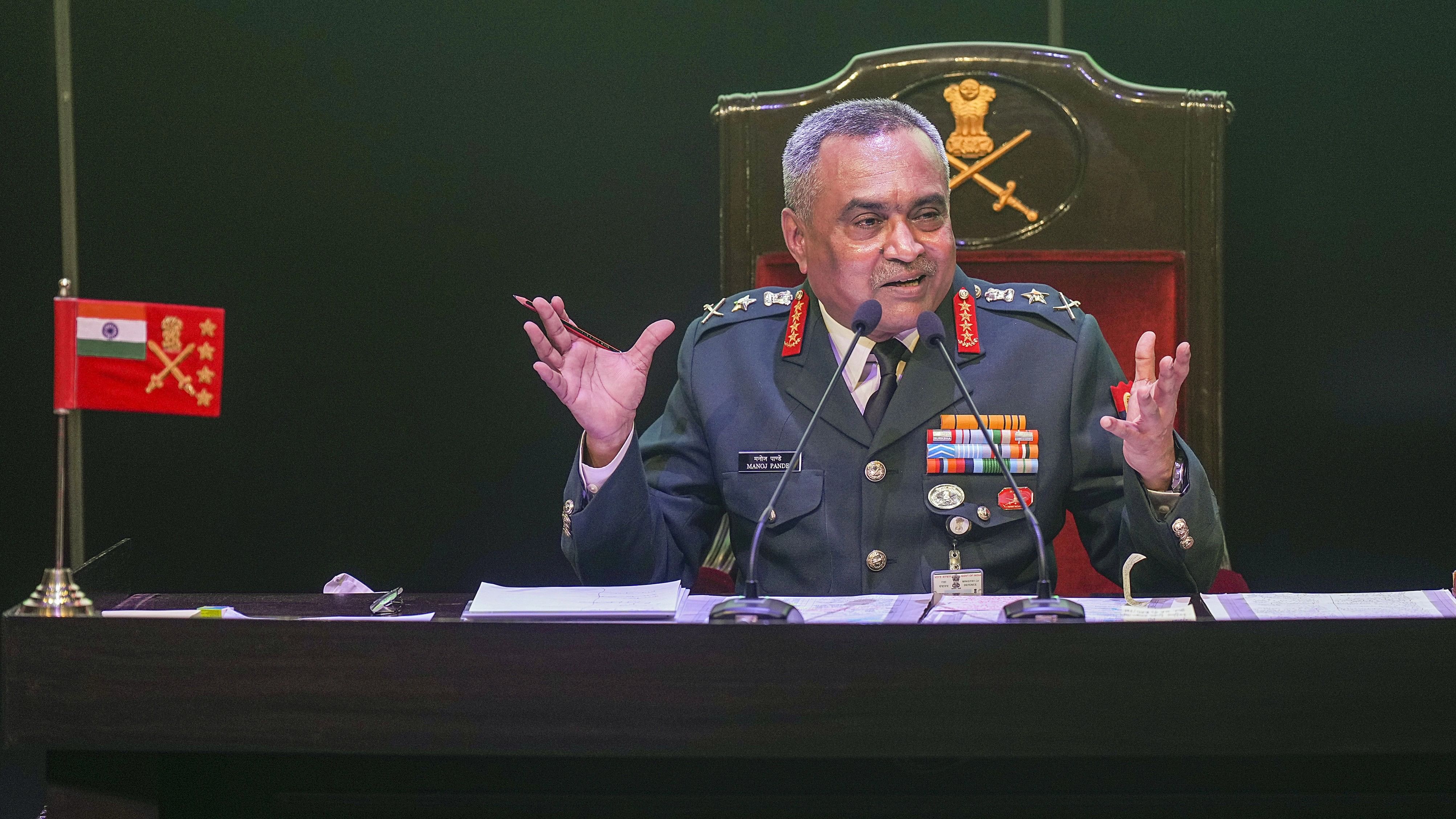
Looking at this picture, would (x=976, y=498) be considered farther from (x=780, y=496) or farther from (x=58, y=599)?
(x=58, y=599)

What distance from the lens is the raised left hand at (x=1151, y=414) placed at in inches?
58.6

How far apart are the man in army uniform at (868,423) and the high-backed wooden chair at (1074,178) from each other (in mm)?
382

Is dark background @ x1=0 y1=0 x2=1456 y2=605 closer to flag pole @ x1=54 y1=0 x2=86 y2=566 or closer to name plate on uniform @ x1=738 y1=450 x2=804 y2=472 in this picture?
flag pole @ x1=54 y1=0 x2=86 y2=566

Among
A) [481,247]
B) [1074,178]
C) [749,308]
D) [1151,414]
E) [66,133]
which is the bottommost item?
[1151,414]

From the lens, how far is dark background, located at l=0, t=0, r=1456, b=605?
2.74 m

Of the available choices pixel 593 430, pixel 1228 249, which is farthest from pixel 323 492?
pixel 1228 249

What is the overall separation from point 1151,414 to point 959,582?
0.32 meters

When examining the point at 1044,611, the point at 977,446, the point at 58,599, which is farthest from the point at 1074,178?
the point at 58,599

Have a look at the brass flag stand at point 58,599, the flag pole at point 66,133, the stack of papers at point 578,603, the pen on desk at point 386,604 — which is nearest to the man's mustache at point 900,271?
the stack of papers at point 578,603

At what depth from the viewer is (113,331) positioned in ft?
4.72

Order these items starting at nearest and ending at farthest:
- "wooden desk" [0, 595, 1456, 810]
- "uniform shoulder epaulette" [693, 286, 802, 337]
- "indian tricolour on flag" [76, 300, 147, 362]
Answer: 1. "wooden desk" [0, 595, 1456, 810]
2. "indian tricolour on flag" [76, 300, 147, 362]
3. "uniform shoulder epaulette" [693, 286, 802, 337]

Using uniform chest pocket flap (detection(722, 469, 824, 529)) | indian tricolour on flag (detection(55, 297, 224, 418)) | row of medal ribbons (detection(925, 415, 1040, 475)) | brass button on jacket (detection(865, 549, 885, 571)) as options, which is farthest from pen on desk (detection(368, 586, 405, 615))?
row of medal ribbons (detection(925, 415, 1040, 475))

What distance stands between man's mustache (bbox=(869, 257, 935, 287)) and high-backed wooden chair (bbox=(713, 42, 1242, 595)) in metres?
0.53

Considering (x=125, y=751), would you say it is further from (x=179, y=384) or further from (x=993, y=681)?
(x=993, y=681)
